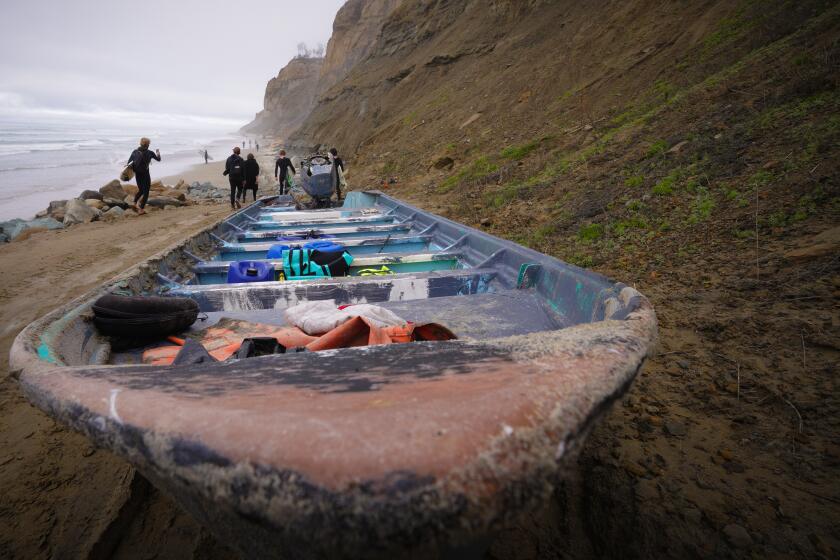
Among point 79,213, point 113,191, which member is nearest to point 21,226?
point 79,213

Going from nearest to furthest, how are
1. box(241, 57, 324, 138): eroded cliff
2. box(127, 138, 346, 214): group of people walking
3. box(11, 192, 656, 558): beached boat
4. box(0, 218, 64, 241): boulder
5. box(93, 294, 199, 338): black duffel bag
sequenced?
box(11, 192, 656, 558): beached boat
box(93, 294, 199, 338): black duffel bag
box(0, 218, 64, 241): boulder
box(127, 138, 346, 214): group of people walking
box(241, 57, 324, 138): eroded cliff

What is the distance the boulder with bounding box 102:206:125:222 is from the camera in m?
10.6

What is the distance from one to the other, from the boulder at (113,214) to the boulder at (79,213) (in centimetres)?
21

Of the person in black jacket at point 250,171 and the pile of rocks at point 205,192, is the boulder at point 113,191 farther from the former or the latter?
the person in black jacket at point 250,171

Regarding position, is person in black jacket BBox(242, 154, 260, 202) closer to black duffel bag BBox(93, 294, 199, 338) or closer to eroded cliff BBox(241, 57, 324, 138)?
black duffel bag BBox(93, 294, 199, 338)

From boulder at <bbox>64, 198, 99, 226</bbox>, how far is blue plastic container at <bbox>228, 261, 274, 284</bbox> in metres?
9.72

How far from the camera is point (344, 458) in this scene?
61 cm

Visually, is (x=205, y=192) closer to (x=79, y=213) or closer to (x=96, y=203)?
(x=96, y=203)

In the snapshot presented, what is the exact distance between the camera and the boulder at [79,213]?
10211 mm

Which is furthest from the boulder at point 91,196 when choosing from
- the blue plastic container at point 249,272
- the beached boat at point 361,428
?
the beached boat at point 361,428

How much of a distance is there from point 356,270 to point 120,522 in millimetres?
2452

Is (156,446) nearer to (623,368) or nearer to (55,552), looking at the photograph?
(623,368)

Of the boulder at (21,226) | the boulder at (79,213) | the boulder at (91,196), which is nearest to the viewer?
the boulder at (21,226)

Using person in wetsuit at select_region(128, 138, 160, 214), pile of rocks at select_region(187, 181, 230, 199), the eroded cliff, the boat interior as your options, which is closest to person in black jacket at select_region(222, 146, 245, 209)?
person in wetsuit at select_region(128, 138, 160, 214)
